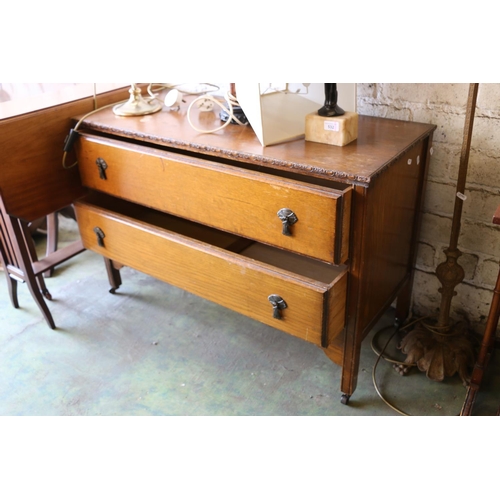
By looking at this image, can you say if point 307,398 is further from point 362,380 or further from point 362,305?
point 362,305

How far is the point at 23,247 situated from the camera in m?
1.64

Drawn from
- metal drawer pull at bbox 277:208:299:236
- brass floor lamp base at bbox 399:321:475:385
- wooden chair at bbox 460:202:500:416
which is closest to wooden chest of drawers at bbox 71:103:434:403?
metal drawer pull at bbox 277:208:299:236

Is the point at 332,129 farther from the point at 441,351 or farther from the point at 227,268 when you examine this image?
the point at 441,351

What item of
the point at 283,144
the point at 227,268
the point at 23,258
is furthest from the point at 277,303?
the point at 23,258

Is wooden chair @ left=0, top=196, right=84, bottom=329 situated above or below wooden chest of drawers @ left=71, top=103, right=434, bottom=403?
below

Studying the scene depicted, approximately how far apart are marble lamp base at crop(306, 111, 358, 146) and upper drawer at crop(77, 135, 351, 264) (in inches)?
7.0

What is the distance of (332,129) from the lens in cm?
121

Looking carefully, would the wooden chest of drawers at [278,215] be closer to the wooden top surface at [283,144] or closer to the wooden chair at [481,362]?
the wooden top surface at [283,144]

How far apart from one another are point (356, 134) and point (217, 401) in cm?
85

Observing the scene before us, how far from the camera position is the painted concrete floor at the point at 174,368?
1.43 meters

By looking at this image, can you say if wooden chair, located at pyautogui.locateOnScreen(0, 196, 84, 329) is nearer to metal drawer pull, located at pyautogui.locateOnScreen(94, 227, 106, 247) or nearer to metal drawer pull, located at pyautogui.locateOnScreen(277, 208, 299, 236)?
metal drawer pull, located at pyautogui.locateOnScreen(94, 227, 106, 247)

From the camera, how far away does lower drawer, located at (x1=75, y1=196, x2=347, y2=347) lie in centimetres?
118

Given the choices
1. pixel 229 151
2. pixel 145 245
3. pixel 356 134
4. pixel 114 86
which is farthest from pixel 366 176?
pixel 114 86

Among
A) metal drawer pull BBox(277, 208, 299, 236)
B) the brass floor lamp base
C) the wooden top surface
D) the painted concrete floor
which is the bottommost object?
the painted concrete floor
